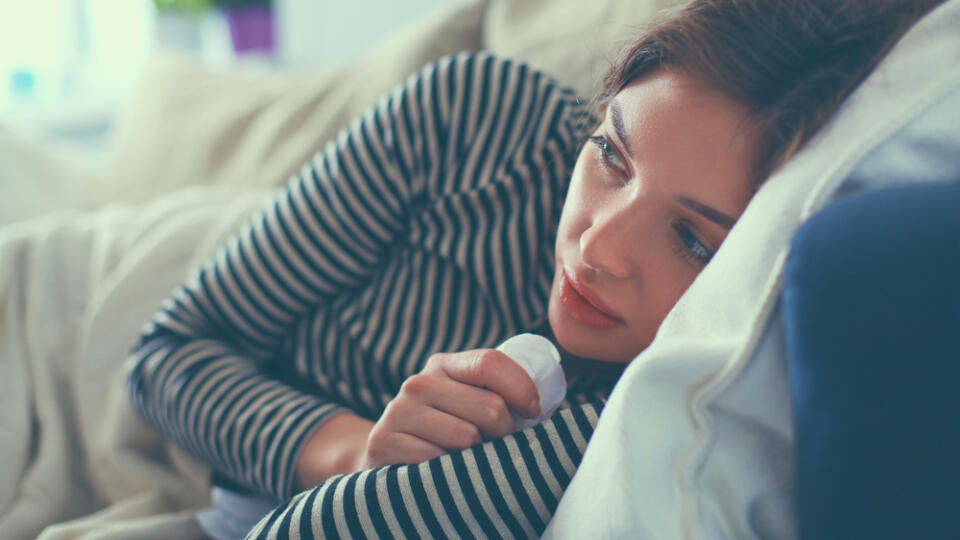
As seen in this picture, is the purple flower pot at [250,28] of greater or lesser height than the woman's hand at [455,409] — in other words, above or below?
above

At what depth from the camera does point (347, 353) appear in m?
0.77

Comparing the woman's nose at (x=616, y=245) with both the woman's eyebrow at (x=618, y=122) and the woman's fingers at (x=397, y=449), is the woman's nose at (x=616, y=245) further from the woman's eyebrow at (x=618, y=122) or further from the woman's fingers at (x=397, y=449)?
the woman's fingers at (x=397, y=449)

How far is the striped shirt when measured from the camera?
73 centimetres

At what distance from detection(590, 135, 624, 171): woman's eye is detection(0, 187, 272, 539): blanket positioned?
52 centimetres

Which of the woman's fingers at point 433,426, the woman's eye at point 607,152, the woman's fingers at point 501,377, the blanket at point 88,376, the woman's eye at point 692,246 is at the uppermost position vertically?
the woman's eye at point 607,152

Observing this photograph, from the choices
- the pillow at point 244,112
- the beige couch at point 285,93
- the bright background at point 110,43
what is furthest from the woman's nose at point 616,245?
the bright background at point 110,43

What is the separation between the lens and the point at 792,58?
20.2 inches

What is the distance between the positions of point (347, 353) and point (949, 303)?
544 millimetres

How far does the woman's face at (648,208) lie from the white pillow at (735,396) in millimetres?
65

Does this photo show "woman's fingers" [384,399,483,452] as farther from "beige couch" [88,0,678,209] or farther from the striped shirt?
"beige couch" [88,0,678,209]

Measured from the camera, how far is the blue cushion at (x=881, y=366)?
1.20 ft

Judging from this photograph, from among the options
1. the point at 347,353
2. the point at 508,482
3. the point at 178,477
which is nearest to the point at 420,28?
the point at 347,353

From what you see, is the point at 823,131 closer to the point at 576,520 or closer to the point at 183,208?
the point at 576,520

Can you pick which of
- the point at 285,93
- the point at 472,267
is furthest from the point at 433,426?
the point at 285,93
